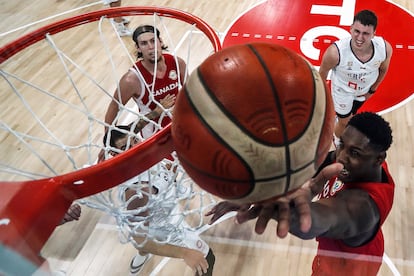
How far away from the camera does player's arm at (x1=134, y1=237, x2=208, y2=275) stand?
7.29 feet

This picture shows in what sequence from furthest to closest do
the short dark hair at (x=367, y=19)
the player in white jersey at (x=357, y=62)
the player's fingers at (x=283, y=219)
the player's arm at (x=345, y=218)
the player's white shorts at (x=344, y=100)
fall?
the player's white shorts at (x=344, y=100) → the player in white jersey at (x=357, y=62) → the short dark hair at (x=367, y=19) → the player's arm at (x=345, y=218) → the player's fingers at (x=283, y=219)

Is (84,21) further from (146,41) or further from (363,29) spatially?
(363,29)

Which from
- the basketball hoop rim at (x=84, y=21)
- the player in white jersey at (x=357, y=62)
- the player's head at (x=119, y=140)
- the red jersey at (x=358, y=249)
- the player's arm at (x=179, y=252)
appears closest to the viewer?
the red jersey at (x=358, y=249)

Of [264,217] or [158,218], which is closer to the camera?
[264,217]

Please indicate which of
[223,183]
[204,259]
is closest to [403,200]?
[204,259]

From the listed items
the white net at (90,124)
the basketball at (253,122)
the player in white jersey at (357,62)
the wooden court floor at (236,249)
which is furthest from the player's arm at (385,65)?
the basketball at (253,122)

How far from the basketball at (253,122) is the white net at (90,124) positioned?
777 mm

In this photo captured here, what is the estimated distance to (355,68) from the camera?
2830 mm

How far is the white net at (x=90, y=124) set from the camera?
1.90 meters

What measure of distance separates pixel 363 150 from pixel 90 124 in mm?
1726

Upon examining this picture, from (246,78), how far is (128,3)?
4.69 metres

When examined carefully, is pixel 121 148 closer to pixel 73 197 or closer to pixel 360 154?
pixel 73 197

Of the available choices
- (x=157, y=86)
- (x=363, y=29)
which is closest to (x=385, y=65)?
(x=363, y=29)

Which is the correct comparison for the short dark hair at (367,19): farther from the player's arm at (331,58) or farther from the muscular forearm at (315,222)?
the muscular forearm at (315,222)
